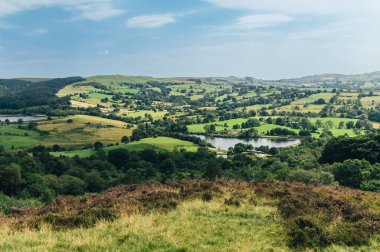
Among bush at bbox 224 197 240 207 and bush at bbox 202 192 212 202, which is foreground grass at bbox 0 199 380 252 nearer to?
bush at bbox 224 197 240 207

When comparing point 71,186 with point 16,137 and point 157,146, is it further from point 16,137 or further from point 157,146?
point 16,137

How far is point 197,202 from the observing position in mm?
16531

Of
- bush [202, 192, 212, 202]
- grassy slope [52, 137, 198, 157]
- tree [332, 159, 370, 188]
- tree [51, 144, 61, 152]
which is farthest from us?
tree [51, 144, 61, 152]

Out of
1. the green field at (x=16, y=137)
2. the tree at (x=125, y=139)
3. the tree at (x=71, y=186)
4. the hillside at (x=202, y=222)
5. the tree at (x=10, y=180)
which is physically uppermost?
the hillside at (x=202, y=222)

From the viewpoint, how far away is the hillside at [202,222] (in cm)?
1148

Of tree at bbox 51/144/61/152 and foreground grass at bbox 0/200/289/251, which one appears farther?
tree at bbox 51/144/61/152

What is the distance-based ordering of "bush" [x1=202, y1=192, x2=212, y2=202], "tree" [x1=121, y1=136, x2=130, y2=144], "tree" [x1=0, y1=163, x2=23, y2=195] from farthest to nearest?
"tree" [x1=121, y1=136, x2=130, y2=144]
"tree" [x1=0, y1=163, x2=23, y2=195]
"bush" [x1=202, y1=192, x2=212, y2=202]

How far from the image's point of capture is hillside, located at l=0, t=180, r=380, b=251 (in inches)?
452

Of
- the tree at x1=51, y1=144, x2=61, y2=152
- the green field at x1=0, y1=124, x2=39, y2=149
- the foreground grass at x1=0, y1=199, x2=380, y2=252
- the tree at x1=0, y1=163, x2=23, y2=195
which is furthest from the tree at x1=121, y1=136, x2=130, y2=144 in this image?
the foreground grass at x1=0, y1=199, x2=380, y2=252

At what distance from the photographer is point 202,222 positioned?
13.8m

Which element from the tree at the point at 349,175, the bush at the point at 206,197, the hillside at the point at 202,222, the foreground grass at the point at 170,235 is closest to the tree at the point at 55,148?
the tree at the point at 349,175

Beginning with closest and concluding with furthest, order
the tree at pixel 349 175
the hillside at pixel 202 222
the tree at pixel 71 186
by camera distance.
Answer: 1. the hillside at pixel 202 222
2. the tree at pixel 349 175
3. the tree at pixel 71 186

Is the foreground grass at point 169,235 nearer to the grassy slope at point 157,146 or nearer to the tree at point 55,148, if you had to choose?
the grassy slope at point 157,146

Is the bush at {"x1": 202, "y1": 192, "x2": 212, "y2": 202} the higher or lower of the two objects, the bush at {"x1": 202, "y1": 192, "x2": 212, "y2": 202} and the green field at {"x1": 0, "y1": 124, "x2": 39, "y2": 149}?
the higher
